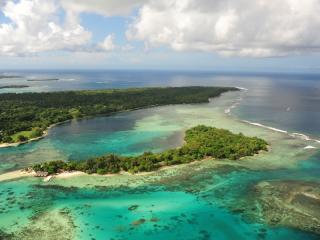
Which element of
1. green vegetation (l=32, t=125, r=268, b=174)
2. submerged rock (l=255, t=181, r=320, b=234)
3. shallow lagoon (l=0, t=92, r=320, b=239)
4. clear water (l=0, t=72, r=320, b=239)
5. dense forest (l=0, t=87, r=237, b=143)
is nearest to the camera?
shallow lagoon (l=0, t=92, r=320, b=239)

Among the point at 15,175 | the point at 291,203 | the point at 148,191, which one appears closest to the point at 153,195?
the point at 148,191

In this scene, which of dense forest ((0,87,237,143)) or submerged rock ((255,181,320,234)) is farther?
dense forest ((0,87,237,143))

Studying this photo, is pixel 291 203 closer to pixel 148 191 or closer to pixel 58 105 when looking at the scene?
pixel 148 191

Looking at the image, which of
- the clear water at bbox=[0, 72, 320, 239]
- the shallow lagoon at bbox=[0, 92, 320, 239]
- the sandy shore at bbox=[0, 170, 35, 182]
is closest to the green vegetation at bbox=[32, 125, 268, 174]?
the sandy shore at bbox=[0, 170, 35, 182]

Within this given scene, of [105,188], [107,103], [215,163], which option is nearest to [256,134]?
[215,163]

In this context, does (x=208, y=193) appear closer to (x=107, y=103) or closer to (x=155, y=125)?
(x=155, y=125)

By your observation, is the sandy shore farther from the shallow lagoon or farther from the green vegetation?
the shallow lagoon
